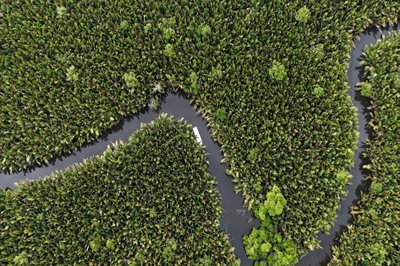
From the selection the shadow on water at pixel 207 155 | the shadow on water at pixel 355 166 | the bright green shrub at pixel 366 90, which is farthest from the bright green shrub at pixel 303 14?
the shadow on water at pixel 207 155

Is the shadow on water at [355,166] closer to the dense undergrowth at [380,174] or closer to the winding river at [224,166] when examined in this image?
the winding river at [224,166]

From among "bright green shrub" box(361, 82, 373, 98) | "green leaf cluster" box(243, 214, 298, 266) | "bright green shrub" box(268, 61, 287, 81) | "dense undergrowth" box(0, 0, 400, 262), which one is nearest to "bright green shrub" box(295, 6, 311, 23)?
"dense undergrowth" box(0, 0, 400, 262)

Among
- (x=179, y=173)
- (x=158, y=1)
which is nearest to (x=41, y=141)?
(x=179, y=173)

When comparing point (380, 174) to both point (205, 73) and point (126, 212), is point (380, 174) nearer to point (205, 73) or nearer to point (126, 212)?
point (205, 73)

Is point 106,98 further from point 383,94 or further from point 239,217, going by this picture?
point 383,94

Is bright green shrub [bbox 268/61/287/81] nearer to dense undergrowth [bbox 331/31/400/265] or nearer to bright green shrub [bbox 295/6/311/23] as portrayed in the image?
bright green shrub [bbox 295/6/311/23]
